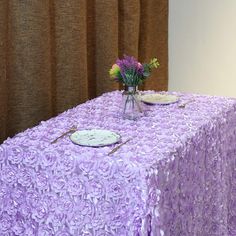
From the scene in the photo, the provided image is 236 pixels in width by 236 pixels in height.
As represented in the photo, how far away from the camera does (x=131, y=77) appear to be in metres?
1.80

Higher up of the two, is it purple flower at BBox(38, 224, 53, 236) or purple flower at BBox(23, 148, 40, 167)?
purple flower at BBox(23, 148, 40, 167)

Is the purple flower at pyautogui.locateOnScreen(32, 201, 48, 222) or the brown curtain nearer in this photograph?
the purple flower at pyautogui.locateOnScreen(32, 201, 48, 222)

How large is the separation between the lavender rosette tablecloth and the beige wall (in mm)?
1580

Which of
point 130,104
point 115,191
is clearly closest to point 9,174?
point 115,191

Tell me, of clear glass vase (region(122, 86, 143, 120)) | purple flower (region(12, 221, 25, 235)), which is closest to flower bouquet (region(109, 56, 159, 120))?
clear glass vase (region(122, 86, 143, 120))

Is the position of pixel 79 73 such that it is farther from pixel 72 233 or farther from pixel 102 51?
pixel 72 233

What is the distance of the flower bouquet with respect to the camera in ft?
5.87

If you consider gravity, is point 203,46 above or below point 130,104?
above

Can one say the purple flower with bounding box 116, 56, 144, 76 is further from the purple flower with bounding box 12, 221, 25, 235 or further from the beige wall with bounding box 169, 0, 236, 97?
the beige wall with bounding box 169, 0, 236, 97

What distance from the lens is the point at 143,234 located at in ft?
4.35

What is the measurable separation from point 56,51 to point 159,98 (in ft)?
2.07

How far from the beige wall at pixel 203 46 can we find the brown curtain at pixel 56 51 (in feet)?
1.88

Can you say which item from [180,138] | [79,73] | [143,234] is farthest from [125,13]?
[143,234]

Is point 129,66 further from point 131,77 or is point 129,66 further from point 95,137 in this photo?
point 95,137
